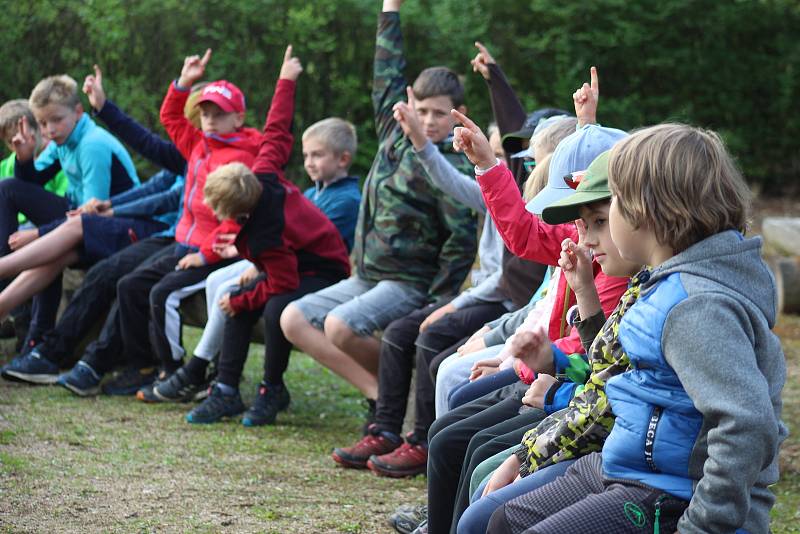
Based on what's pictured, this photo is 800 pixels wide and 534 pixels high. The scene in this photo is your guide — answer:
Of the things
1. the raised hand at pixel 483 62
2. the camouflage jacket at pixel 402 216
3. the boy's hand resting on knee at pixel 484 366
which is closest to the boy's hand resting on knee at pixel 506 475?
the boy's hand resting on knee at pixel 484 366

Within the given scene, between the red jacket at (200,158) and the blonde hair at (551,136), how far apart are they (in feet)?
8.88

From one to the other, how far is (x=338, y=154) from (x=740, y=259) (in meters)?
3.97

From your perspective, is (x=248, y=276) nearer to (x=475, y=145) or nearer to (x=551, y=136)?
(x=551, y=136)

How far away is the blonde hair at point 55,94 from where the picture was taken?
7.06m

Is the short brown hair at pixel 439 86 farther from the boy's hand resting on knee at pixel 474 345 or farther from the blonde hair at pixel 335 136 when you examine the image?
the boy's hand resting on knee at pixel 474 345

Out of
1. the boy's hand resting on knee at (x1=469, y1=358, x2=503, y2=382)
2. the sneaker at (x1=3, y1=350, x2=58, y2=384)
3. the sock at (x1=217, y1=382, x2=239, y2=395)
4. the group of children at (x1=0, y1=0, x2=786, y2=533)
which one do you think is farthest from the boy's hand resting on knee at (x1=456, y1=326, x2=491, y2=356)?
the sneaker at (x1=3, y1=350, x2=58, y2=384)

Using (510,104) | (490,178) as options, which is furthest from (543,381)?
(510,104)

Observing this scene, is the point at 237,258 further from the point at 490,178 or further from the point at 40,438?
the point at 490,178

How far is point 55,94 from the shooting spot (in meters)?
7.07

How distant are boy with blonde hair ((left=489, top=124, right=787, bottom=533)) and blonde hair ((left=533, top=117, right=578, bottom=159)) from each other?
140 centimetres

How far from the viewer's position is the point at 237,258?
6422 millimetres

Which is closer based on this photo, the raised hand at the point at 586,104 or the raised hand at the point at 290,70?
the raised hand at the point at 586,104

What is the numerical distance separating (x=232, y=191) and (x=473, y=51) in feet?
19.8

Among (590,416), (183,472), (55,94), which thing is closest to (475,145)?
(590,416)
